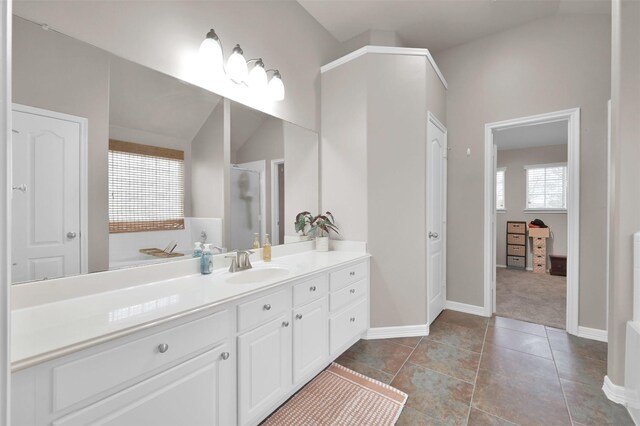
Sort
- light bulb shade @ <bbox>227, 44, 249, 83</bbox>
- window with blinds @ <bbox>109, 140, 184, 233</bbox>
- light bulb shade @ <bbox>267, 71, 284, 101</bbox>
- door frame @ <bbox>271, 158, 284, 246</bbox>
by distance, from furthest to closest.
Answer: door frame @ <bbox>271, 158, 284, 246</bbox>
light bulb shade @ <bbox>267, 71, 284, 101</bbox>
light bulb shade @ <bbox>227, 44, 249, 83</bbox>
window with blinds @ <bbox>109, 140, 184, 233</bbox>

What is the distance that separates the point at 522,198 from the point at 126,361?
6.53m

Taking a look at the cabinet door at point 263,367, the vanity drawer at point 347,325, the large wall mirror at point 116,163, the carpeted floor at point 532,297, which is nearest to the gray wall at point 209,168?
the large wall mirror at point 116,163

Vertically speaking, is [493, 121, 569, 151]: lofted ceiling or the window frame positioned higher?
[493, 121, 569, 151]: lofted ceiling

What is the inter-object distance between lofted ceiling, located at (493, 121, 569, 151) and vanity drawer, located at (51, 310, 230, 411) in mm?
4398

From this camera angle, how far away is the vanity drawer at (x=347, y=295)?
1.96 meters

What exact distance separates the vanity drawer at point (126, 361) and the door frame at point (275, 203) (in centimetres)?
111

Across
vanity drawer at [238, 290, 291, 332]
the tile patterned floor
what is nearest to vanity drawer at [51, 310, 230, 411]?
vanity drawer at [238, 290, 291, 332]

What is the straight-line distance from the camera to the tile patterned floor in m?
1.59

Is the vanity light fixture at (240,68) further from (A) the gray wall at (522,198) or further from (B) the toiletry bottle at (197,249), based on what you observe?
(A) the gray wall at (522,198)

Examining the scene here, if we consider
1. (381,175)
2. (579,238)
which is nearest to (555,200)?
(579,238)

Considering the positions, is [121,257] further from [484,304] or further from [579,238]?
[579,238]

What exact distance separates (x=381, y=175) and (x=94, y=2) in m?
2.12

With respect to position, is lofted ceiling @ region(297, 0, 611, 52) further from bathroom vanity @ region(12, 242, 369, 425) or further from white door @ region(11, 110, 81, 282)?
bathroom vanity @ region(12, 242, 369, 425)

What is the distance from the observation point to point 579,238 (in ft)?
8.32
